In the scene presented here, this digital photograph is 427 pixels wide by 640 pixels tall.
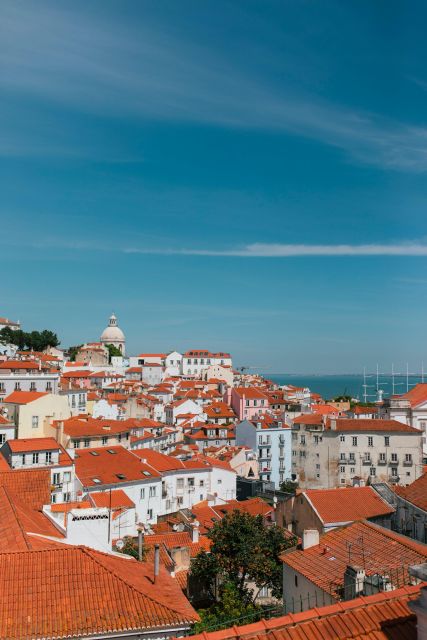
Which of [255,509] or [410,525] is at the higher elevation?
[410,525]

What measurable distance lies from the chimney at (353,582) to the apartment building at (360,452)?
37200mm

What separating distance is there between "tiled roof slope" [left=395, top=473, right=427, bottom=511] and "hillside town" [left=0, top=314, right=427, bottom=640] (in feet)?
0.31

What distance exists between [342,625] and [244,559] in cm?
1345


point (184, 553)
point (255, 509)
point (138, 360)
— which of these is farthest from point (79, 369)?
point (184, 553)

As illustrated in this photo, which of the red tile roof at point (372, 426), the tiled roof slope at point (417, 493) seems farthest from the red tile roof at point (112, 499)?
the red tile roof at point (372, 426)

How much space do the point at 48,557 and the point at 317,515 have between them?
13273 millimetres

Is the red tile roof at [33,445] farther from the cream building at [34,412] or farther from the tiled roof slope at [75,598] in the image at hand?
the tiled roof slope at [75,598]

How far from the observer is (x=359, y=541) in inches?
595

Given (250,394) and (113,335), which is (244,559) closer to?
(250,394)

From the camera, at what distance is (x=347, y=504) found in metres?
22.6

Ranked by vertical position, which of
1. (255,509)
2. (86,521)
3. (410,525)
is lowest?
(255,509)

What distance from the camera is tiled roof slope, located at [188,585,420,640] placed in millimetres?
5223

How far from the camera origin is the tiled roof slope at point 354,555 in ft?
42.1

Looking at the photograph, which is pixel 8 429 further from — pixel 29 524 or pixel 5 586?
pixel 5 586
